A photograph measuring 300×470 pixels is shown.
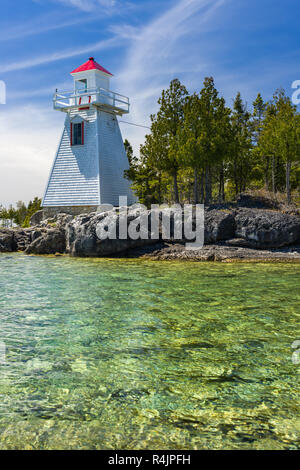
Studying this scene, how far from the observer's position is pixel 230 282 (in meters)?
12.1

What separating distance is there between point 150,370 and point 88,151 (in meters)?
23.9

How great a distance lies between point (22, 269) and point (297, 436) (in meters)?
14.3

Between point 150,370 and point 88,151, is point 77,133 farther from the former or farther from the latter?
point 150,370

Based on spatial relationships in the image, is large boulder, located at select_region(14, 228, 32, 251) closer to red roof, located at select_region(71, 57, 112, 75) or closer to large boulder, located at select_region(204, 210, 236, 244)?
red roof, located at select_region(71, 57, 112, 75)

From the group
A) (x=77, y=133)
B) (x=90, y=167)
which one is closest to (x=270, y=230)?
(x=90, y=167)

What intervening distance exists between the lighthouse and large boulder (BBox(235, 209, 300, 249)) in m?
11.0

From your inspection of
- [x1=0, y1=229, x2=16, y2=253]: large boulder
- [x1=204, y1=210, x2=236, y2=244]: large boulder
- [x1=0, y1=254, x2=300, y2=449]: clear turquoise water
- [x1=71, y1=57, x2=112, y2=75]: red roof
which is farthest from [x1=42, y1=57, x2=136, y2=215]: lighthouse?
[x1=0, y1=254, x2=300, y2=449]: clear turquoise water

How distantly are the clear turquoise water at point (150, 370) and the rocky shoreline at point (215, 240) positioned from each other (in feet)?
26.8

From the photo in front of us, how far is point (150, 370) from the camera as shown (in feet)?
16.8

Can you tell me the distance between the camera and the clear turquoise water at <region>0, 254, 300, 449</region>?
3635 millimetres

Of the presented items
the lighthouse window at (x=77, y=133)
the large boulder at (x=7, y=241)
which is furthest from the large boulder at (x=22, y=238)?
the lighthouse window at (x=77, y=133)

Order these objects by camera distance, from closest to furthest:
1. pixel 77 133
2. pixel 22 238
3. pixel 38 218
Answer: pixel 22 238 < pixel 77 133 < pixel 38 218

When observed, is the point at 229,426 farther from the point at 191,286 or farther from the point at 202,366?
the point at 191,286

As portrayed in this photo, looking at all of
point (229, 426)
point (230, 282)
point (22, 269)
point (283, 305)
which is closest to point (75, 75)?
point (22, 269)
